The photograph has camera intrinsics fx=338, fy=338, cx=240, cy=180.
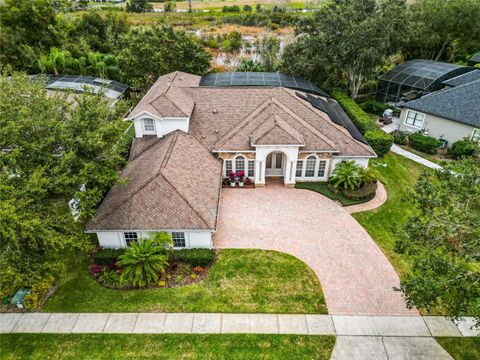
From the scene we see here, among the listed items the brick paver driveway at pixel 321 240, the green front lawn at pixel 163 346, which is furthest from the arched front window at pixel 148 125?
the green front lawn at pixel 163 346

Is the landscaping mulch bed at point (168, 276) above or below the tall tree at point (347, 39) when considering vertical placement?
below

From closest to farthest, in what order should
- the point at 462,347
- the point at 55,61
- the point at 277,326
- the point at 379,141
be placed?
the point at 462,347, the point at 277,326, the point at 379,141, the point at 55,61

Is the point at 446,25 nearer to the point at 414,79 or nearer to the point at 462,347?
the point at 414,79

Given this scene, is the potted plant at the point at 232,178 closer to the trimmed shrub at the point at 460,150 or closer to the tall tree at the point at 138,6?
the trimmed shrub at the point at 460,150

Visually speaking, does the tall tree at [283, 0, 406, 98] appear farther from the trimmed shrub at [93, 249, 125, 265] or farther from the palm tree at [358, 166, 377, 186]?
the trimmed shrub at [93, 249, 125, 265]

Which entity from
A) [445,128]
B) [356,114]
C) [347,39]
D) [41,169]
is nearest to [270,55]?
[347,39]

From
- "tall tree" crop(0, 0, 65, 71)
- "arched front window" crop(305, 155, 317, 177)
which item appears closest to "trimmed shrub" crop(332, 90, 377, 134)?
"arched front window" crop(305, 155, 317, 177)
